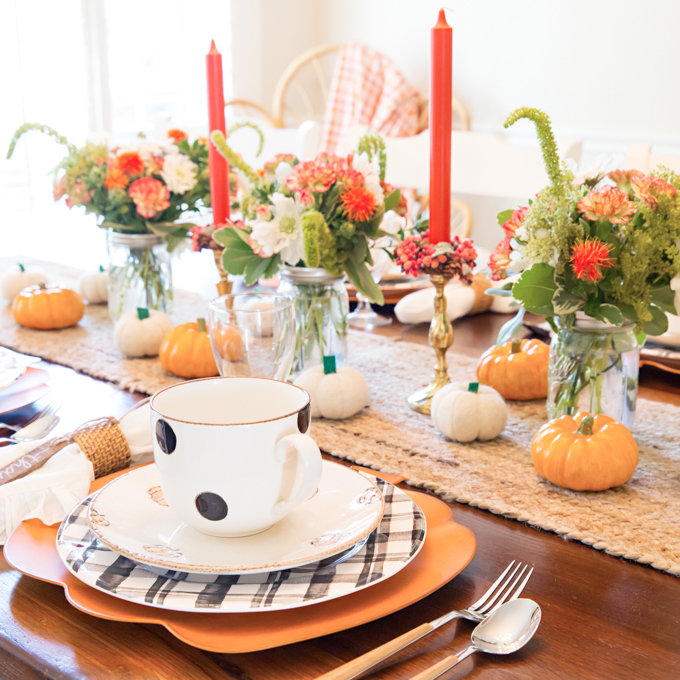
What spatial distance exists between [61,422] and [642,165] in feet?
3.54

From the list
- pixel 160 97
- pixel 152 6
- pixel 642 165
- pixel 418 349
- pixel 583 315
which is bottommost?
pixel 418 349

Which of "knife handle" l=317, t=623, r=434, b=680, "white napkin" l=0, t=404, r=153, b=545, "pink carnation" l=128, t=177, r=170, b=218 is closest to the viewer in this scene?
"knife handle" l=317, t=623, r=434, b=680

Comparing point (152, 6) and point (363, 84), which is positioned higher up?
point (152, 6)

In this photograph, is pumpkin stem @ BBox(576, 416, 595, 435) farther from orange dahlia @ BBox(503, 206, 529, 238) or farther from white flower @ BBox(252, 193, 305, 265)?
white flower @ BBox(252, 193, 305, 265)

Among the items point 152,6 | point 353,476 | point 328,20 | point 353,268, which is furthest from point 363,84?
point 353,476

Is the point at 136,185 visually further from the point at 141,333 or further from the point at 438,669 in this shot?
the point at 438,669

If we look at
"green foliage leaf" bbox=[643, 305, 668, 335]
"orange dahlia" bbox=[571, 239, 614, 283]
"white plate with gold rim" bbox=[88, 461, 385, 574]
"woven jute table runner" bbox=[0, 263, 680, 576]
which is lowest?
"woven jute table runner" bbox=[0, 263, 680, 576]

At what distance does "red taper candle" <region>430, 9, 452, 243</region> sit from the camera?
819 millimetres

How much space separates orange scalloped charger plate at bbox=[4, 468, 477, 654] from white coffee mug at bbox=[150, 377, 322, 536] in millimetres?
63

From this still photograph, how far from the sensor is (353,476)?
59 centimetres

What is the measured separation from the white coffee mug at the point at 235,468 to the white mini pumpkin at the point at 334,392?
1.06 feet

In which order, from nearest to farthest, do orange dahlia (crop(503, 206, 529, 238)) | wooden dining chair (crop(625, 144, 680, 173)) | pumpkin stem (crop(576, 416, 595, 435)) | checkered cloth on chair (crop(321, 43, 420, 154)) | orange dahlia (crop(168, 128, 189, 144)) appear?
1. pumpkin stem (crop(576, 416, 595, 435))
2. orange dahlia (crop(503, 206, 529, 238))
3. orange dahlia (crop(168, 128, 189, 144))
4. wooden dining chair (crop(625, 144, 680, 173))
5. checkered cloth on chair (crop(321, 43, 420, 154))

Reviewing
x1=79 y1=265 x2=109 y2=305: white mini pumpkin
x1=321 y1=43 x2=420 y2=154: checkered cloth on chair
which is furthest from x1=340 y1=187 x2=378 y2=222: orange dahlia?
x1=321 y1=43 x2=420 y2=154: checkered cloth on chair

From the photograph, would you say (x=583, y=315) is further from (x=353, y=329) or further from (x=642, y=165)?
(x=642, y=165)
